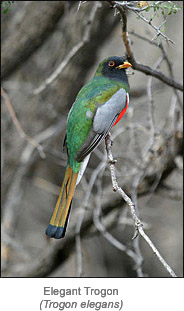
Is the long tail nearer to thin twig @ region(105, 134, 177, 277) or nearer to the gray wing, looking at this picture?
the gray wing

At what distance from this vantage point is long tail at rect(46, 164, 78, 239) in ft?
9.55

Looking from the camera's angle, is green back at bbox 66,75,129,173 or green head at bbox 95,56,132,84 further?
green head at bbox 95,56,132,84

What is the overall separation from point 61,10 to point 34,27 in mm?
331

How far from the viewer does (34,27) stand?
5.27 meters

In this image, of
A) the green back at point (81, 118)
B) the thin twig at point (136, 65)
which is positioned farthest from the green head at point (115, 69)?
the green back at point (81, 118)

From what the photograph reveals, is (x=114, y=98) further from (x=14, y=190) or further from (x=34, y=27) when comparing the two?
(x=14, y=190)

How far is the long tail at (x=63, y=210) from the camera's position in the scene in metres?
2.91

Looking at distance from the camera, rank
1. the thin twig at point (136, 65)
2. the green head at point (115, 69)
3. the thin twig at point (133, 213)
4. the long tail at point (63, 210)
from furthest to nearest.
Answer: the green head at point (115, 69) → the thin twig at point (136, 65) → the long tail at point (63, 210) → the thin twig at point (133, 213)

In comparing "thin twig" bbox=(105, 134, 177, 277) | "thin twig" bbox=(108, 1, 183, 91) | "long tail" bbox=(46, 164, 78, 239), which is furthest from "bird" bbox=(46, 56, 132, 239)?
"thin twig" bbox=(108, 1, 183, 91)

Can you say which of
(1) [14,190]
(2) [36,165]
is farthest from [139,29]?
(1) [14,190]

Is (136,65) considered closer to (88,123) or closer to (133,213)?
(88,123)

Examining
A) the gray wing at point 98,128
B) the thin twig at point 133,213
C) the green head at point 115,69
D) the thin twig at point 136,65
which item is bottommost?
the thin twig at point 133,213

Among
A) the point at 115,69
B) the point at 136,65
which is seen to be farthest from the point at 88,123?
the point at 136,65

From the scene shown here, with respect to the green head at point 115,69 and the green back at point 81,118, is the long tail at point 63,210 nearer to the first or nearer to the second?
the green back at point 81,118
